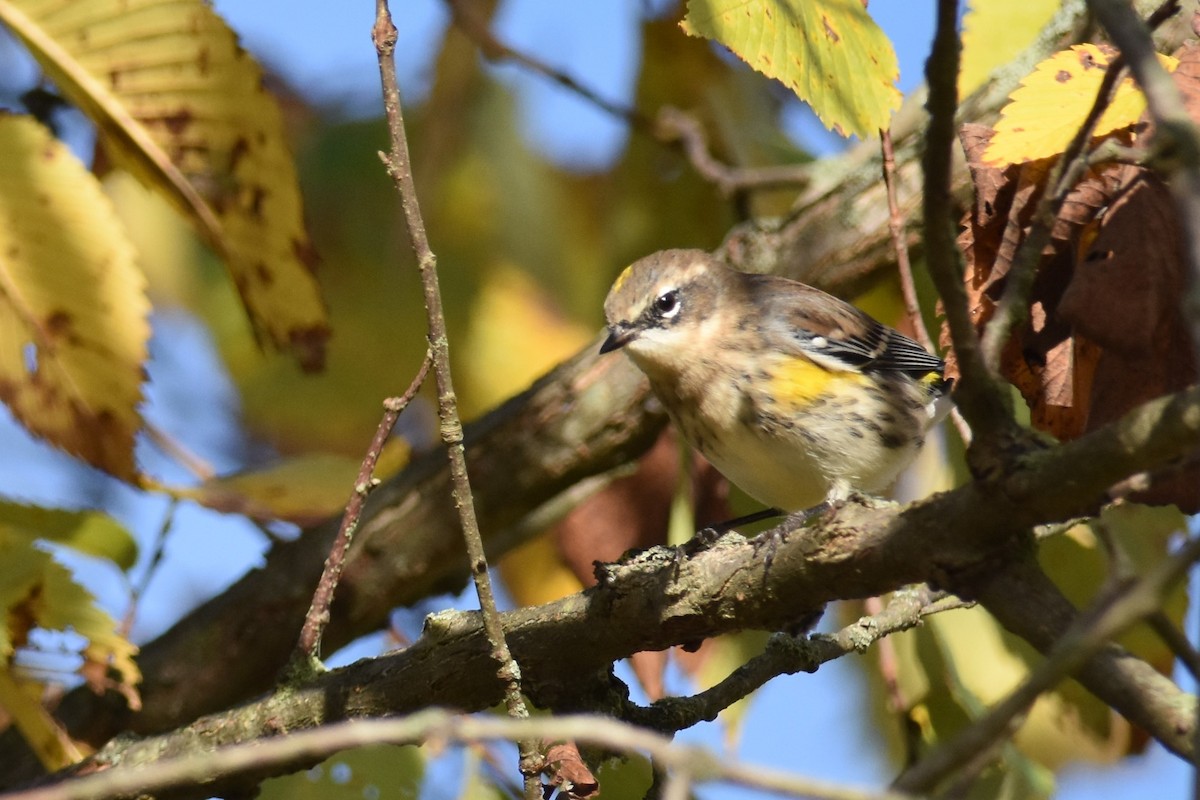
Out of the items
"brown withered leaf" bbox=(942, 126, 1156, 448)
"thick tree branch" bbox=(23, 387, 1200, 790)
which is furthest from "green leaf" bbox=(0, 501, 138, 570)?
"brown withered leaf" bbox=(942, 126, 1156, 448)

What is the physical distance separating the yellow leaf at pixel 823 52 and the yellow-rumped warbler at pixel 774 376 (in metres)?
1.33

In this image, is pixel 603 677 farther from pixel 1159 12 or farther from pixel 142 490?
pixel 1159 12

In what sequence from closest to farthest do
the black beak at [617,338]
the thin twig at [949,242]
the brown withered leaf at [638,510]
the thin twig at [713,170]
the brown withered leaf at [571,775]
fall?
the thin twig at [949,242], the brown withered leaf at [571,775], the black beak at [617,338], the brown withered leaf at [638,510], the thin twig at [713,170]

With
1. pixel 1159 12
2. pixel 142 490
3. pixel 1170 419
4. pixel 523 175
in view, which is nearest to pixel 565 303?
pixel 523 175

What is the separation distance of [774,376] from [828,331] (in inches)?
10.9

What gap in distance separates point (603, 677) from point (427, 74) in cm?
291

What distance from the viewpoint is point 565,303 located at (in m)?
5.04

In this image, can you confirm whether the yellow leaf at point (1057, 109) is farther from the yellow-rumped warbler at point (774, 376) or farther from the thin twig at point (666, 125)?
the thin twig at point (666, 125)

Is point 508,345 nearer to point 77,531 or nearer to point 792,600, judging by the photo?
point 77,531

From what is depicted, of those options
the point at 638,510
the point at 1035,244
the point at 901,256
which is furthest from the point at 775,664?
the point at 638,510

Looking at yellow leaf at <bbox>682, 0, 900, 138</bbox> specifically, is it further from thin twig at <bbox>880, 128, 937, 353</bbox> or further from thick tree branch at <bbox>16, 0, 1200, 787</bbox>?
thick tree branch at <bbox>16, 0, 1200, 787</bbox>

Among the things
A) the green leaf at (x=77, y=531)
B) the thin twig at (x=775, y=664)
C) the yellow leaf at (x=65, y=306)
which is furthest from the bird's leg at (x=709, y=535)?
the green leaf at (x=77, y=531)

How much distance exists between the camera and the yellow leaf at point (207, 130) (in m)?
3.47

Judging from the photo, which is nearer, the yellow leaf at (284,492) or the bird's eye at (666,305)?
the yellow leaf at (284,492)
